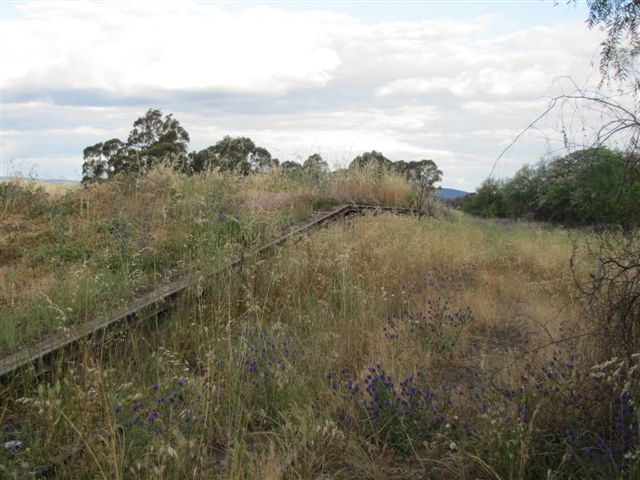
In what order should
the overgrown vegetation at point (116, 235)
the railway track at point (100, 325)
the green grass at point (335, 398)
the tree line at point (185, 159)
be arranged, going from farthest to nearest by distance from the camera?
the tree line at point (185, 159), the overgrown vegetation at point (116, 235), the railway track at point (100, 325), the green grass at point (335, 398)

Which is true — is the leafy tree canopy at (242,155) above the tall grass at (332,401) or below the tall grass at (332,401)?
above

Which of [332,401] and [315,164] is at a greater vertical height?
[315,164]

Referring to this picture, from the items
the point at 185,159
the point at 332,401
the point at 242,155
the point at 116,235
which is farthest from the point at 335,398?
the point at 242,155

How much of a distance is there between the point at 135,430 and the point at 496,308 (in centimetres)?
452

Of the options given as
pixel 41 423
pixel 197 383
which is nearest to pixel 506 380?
pixel 197 383

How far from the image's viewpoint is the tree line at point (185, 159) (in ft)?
43.1

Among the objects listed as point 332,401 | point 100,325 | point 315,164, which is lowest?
point 332,401

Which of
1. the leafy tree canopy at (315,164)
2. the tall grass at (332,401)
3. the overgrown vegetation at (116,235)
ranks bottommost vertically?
the tall grass at (332,401)

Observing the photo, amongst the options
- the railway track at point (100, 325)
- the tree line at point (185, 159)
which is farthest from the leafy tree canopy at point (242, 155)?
the railway track at point (100, 325)

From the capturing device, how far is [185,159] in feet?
45.2

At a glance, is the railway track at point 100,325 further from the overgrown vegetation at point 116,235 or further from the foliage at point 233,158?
the foliage at point 233,158

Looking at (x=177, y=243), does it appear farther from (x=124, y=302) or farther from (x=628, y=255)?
(x=628, y=255)

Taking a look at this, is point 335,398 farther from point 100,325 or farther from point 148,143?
point 148,143

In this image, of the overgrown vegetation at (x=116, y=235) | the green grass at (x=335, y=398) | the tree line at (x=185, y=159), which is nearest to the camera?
the green grass at (x=335, y=398)
